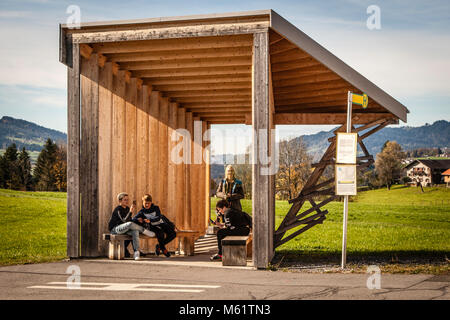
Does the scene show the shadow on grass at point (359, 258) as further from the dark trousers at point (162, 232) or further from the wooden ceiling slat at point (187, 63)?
the wooden ceiling slat at point (187, 63)

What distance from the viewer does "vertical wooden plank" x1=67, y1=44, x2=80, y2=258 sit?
32.2 ft

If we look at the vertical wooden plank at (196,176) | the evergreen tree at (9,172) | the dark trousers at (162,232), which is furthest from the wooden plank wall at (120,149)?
the evergreen tree at (9,172)

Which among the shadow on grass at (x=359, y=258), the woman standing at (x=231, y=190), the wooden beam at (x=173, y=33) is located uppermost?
the wooden beam at (x=173, y=33)

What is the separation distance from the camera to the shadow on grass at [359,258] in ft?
32.3

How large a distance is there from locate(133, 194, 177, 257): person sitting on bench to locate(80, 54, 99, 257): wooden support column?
89cm

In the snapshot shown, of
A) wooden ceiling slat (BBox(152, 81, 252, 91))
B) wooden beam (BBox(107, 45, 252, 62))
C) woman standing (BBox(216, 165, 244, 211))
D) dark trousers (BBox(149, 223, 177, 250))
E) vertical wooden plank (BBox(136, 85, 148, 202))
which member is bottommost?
dark trousers (BBox(149, 223, 177, 250))

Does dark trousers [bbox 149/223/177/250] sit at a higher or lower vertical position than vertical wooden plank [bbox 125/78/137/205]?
lower

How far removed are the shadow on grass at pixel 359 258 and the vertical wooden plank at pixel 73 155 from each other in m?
3.93

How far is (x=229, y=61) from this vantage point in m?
10.2

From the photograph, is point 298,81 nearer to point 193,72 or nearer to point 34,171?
point 193,72

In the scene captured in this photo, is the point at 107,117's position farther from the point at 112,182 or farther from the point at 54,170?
the point at 54,170

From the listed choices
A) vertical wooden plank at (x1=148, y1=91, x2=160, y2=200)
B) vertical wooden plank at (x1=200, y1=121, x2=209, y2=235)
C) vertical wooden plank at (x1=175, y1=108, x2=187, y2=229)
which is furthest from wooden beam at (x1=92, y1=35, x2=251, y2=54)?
vertical wooden plank at (x1=200, y1=121, x2=209, y2=235)

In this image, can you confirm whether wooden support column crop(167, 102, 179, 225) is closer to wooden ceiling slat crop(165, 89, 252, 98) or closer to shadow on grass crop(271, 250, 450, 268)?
wooden ceiling slat crop(165, 89, 252, 98)
